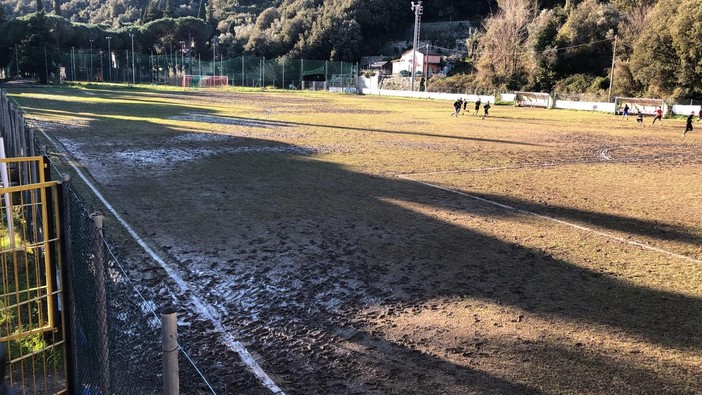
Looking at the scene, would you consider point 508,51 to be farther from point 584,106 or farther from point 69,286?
point 69,286

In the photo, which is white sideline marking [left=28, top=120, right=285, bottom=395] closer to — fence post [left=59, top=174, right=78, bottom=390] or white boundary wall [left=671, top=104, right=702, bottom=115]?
fence post [left=59, top=174, right=78, bottom=390]

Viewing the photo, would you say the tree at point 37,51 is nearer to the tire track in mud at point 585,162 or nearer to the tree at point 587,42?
the tree at point 587,42

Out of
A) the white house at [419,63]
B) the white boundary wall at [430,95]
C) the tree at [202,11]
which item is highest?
the tree at [202,11]

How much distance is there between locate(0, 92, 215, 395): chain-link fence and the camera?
3.90 meters

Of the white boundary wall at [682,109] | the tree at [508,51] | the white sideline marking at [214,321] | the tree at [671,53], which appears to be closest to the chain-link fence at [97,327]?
the white sideline marking at [214,321]

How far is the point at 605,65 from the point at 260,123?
184ft

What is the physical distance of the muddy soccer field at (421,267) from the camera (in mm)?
5289

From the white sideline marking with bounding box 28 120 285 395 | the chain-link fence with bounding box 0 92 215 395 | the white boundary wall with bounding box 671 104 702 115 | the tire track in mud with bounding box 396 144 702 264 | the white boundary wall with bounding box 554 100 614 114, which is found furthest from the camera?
the white boundary wall with bounding box 554 100 614 114

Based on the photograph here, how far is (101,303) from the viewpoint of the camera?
3.84 metres

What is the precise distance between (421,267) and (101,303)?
5015mm

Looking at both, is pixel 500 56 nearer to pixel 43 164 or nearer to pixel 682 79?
pixel 682 79

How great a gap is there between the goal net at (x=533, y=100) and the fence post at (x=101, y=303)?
5956cm

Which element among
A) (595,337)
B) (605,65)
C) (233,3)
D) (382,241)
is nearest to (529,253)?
(382,241)

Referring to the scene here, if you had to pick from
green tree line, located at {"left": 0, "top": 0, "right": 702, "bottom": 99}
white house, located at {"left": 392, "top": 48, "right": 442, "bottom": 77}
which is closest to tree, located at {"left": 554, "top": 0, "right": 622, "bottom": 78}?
green tree line, located at {"left": 0, "top": 0, "right": 702, "bottom": 99}
